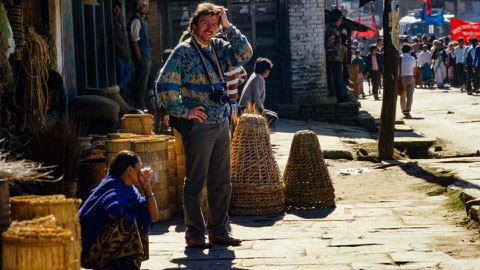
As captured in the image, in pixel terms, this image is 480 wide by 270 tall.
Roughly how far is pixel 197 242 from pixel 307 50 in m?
11.5

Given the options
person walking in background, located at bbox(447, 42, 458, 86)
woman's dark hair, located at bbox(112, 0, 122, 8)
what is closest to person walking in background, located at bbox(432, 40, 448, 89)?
person walking in background, located at bbox(447, 42, 458, 86)

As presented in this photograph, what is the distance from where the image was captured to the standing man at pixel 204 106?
5.91 metres

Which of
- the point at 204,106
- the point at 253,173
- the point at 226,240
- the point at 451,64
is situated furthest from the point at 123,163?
the point at 451,64

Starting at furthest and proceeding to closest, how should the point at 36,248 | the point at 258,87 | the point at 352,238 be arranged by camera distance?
the point at 258,87 → the point at 352,238 → the point at 36,248

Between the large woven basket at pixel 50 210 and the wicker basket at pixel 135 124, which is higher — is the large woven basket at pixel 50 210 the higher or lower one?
the lower one

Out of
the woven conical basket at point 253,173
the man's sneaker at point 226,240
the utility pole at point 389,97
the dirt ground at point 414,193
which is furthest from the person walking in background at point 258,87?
the man's sneaker at point 226,240

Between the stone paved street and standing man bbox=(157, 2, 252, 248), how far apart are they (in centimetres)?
29

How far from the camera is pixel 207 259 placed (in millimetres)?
5797

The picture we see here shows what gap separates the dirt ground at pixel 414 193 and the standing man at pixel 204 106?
1776mm

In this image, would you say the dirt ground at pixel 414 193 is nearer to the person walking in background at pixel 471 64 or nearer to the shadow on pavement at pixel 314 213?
the shadow on pavement at pixel 314 213

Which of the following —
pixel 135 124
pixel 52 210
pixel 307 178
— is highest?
pixel 135 124

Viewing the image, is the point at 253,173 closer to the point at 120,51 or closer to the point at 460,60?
the point at 120,51

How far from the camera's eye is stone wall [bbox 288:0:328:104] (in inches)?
666

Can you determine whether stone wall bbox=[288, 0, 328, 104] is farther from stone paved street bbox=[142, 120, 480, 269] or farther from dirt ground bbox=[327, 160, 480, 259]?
stone paved street bbox=[142, 120, 480, 269]
